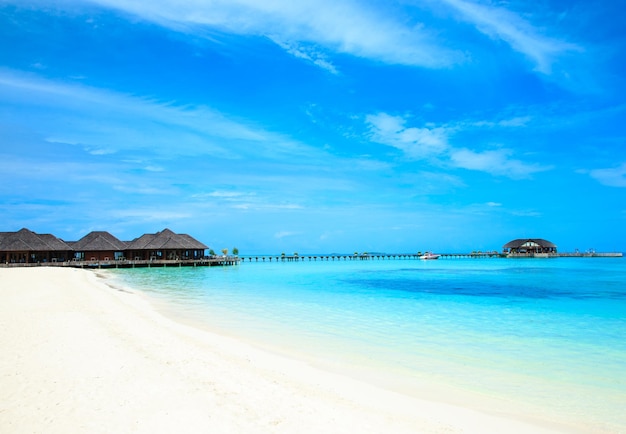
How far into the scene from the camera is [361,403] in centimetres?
503

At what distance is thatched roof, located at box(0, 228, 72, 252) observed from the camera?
36438 mm

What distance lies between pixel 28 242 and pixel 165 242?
1205 centimetres

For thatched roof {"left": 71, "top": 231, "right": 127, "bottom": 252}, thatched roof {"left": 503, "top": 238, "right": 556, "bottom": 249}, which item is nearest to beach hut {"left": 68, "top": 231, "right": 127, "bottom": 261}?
thatched roof {"left": 71, "top": 231, "right": 127, "bottom": 252}

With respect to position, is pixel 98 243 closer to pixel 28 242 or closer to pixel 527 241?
pixel 28 242

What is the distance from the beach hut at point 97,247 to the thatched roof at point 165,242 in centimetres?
157

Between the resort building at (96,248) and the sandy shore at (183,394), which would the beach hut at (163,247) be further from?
the sandy shore at (183,394)

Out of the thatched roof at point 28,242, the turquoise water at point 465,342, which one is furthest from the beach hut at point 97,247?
the turquoise water at point 465,342

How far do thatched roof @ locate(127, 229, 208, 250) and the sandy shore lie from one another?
3769 cm

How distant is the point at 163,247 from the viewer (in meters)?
44.1

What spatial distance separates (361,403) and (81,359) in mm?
4064

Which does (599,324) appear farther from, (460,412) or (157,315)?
(157,315)

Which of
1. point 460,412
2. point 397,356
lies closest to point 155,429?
point 460,412

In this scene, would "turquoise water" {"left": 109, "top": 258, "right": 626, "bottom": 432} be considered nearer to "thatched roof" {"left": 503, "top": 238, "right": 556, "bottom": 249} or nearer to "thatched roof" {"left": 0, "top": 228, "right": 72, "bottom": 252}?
"thatched roof" {"left": 0, "top": 228, "right": 72, "bottom": 252}

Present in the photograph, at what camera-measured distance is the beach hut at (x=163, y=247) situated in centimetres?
4419
